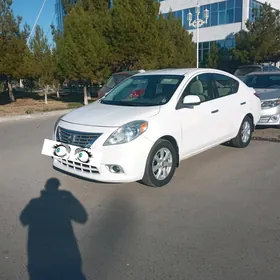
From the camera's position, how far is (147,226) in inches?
131

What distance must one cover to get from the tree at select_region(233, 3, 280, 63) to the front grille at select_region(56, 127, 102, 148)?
26.4m

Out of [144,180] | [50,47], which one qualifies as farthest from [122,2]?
[144,180]

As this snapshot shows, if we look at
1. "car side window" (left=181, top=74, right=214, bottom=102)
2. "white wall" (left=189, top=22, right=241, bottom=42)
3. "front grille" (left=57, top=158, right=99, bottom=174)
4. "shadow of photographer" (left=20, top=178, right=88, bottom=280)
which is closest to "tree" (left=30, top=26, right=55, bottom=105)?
"car side window" (left=181, top=74, right=214, bottom=102)

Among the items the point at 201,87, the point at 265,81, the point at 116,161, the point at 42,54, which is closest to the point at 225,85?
the point at 201,87

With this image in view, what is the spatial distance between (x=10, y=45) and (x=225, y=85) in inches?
530

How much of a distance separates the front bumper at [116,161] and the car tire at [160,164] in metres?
0.10

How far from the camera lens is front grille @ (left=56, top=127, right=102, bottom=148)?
12.9 feet

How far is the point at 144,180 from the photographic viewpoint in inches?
164

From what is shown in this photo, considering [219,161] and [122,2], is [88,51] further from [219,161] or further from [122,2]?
[219,161]

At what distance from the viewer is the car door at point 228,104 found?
210 inches

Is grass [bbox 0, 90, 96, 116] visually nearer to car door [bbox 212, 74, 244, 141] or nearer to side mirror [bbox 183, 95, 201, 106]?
car door [bbox 212, 74, 244, 141]

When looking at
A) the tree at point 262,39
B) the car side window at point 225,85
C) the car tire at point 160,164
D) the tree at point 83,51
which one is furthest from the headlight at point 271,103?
the tree at point 262,39

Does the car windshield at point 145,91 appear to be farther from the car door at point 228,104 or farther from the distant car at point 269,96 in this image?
the distant car at point 269,96

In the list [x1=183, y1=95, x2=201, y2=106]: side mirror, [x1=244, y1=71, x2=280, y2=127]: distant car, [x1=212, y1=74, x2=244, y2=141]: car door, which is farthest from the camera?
[x1=244, y1=71, x2=280, y2=127]: distant car
